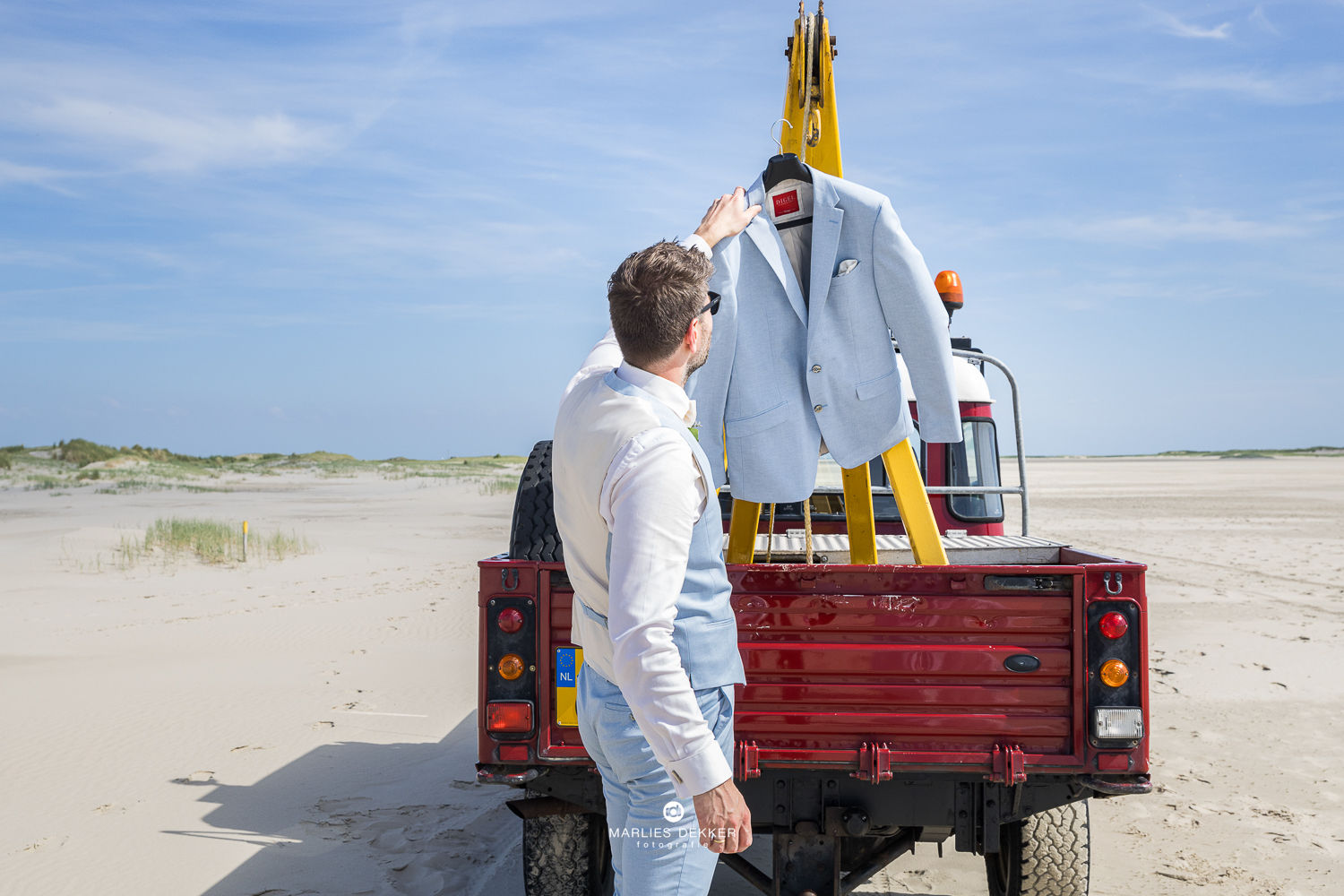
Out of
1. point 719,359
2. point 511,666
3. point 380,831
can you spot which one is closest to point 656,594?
point 511,666

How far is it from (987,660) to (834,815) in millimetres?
704

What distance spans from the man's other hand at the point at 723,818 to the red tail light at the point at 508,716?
1.43 m

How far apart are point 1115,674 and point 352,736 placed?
514 centimetres

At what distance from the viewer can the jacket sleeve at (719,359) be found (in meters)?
3.45

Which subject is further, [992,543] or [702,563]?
[992,543]

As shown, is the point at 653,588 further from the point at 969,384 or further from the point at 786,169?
the point at 969,384

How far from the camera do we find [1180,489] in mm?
38438

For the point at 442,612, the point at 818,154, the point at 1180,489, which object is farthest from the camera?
the point at 1180,489

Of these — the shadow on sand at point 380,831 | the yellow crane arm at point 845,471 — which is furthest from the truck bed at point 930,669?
the shadow on sand at point 380,831

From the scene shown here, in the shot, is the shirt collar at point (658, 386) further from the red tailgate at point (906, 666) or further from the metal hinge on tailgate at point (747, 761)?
the metal hinge on tailgate at point (747, 761)

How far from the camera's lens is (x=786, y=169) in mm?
3521

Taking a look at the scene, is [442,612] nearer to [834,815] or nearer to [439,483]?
[834,815]

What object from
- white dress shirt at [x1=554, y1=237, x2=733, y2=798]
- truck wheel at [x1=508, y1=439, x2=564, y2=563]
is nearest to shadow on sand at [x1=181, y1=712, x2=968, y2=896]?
truck wheel at [x1=508, y1=439, x2=564, y2=563]

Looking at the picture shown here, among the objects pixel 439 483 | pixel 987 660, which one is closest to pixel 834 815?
pixel 987 660
